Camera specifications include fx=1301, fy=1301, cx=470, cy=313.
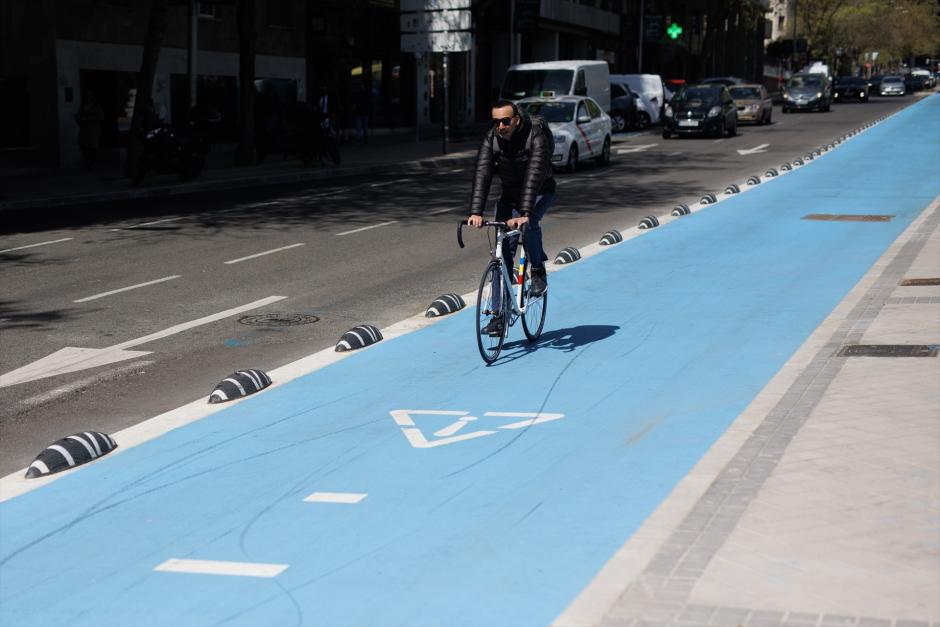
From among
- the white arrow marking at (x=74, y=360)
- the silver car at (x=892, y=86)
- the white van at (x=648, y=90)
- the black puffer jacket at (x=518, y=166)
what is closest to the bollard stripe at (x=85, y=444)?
the white arrow marking at (x=74, y=360)

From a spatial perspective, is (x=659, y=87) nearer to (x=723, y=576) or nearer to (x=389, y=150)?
(x=389, y=150)

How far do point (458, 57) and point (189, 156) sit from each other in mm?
16730

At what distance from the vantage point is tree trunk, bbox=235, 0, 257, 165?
30.3 metres

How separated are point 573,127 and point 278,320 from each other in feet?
61.6

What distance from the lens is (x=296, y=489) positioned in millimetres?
6688

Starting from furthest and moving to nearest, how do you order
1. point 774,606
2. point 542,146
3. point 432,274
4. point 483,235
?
point 483,235
point 432,274
point 542,146
point 774,606

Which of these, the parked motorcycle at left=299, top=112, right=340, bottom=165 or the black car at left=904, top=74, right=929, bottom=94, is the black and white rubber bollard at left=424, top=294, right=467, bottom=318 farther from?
the black car at left=904, top=74, right=929, bottom=94

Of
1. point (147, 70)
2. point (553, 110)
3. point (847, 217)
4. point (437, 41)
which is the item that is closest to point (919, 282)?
point (847, 217)

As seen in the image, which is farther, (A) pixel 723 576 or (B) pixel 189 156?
(B) pixel 189 156

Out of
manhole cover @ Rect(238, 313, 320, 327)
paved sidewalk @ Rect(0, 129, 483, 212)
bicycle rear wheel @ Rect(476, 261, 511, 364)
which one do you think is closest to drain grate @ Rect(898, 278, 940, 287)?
bicycle rear wheel @ Rect(476, 261, 511, 364)

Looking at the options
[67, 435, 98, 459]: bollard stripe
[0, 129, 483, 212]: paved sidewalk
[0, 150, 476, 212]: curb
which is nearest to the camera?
[67, 435, 98, 459]: bollard stripe

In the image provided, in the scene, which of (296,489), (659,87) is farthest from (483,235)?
(659,87)

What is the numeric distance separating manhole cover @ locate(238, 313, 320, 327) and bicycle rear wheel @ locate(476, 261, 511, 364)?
271cm

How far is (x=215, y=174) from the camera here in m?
29.2
